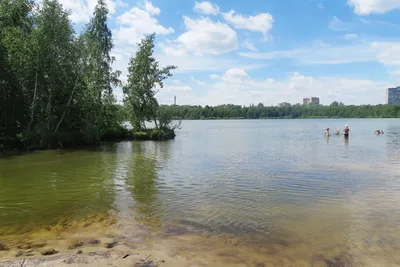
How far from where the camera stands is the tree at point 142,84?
146 feet

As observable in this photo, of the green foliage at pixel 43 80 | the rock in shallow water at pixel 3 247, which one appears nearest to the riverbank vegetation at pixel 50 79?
the green foliage at pixel 43 80

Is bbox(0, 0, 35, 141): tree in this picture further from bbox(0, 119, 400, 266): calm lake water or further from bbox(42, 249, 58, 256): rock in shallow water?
bbox(42, 249, 58, 256): rock in shallow water

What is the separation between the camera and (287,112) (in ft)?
637

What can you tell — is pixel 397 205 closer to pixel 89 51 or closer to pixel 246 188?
pixel 246 188

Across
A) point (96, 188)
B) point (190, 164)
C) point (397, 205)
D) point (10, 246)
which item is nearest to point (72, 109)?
point (190, 164)

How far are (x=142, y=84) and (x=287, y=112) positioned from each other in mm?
162558

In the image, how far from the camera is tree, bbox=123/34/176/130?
44.5 m

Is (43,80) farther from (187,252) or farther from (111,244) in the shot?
(187,252)

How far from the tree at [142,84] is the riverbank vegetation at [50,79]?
457 cm

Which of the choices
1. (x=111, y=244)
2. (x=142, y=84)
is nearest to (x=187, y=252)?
(x=111, y=244)

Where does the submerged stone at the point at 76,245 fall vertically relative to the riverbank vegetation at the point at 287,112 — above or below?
below

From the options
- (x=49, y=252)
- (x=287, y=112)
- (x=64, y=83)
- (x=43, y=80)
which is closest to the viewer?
(x=49, y=252)

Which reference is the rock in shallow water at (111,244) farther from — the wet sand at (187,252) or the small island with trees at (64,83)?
the small island with trees at (64,83)

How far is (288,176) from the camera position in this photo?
54.8 feet
